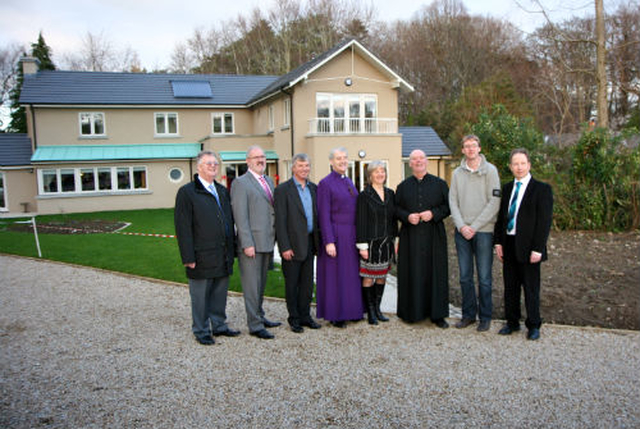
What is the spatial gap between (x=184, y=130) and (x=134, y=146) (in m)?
2.76

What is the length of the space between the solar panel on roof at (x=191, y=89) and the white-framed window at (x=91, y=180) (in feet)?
16.2

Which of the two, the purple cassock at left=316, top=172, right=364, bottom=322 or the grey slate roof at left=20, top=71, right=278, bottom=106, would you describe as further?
the grey slate roof at left=20, top=71, right=278, bottom=106

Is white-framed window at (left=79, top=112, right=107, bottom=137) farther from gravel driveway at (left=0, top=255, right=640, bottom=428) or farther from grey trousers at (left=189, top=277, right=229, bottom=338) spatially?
grey trousers at (left=189, top=277, right=229, bottom=338)

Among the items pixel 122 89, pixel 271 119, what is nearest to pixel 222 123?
pixel 271 119

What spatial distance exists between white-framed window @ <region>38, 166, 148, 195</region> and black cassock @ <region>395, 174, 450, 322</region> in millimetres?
21249

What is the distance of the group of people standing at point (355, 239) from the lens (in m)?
5.45

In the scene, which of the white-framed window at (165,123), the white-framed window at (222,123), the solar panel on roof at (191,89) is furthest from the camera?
the white-framed window at (222,123)

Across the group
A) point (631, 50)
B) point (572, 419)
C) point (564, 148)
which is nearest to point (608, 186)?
point (564, 148)

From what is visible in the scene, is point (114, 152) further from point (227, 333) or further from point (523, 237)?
point (523, 237)

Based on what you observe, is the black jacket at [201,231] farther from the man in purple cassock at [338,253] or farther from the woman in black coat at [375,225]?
the woman in black coat at [375,225]

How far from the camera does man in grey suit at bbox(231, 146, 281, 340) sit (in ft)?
18.2

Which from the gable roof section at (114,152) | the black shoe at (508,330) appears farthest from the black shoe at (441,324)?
the gable roof section at (114,152)

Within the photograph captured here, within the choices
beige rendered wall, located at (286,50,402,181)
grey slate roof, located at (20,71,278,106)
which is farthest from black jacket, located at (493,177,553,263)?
grey slate roof, located at (20,71,278,106)

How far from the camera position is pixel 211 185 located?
5.49 metres
